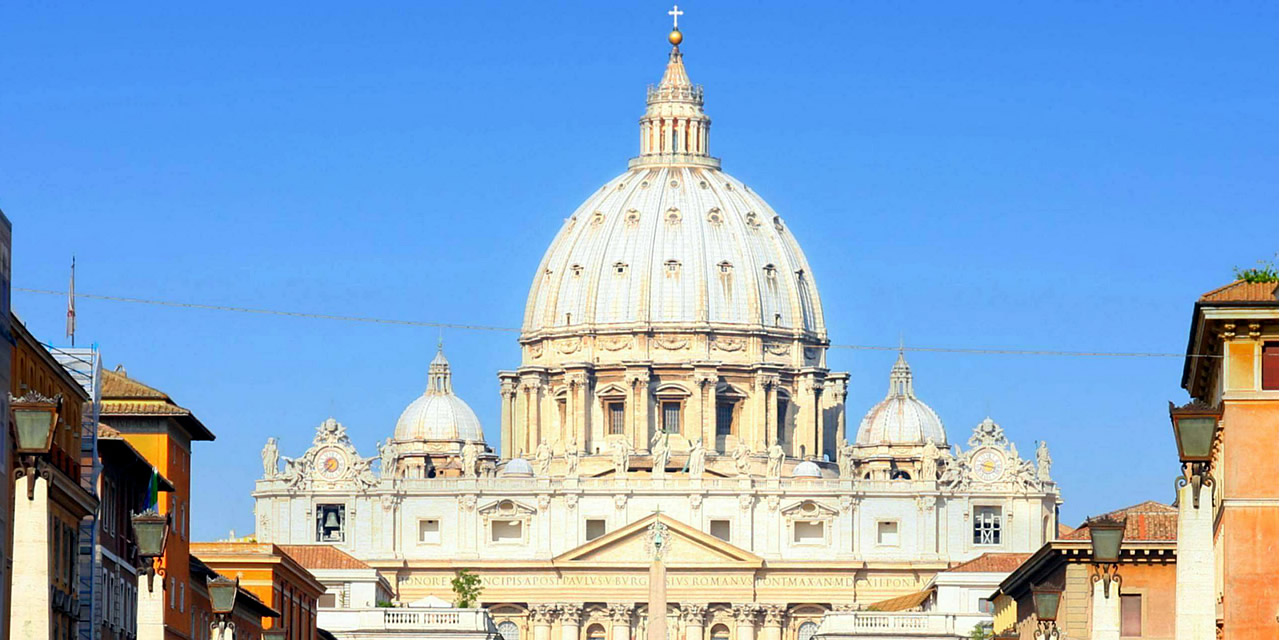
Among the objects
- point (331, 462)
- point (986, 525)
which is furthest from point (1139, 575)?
point (331, 462)

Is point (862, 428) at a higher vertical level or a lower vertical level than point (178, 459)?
higher

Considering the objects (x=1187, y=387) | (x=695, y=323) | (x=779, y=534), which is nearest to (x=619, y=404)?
(x=695, y=323)

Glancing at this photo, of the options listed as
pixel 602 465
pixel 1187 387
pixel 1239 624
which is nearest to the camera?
pixel 1239 624

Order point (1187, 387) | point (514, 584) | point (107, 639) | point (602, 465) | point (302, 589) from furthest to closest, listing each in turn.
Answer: point (602, 465), point (514, 584), point (302, 589), point (107, 639), point (1187, 387)

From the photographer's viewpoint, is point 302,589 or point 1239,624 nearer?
point 1239,624

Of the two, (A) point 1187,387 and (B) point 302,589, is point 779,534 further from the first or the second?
(A) point 1187,387

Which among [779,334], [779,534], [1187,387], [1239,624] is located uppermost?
[779,334]

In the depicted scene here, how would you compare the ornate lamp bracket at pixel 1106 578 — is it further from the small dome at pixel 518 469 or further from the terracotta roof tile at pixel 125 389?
the small dome at pixel 518 469

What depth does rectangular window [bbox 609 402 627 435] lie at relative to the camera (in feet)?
632

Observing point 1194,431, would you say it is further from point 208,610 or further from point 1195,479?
point 208,610

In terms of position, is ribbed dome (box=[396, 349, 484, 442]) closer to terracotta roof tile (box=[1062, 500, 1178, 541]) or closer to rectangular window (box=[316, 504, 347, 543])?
rectangular window (box=[316, 504, 347, 543])

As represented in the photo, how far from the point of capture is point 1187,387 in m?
47.7

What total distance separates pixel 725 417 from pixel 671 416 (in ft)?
9.85

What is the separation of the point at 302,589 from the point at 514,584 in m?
81.9
